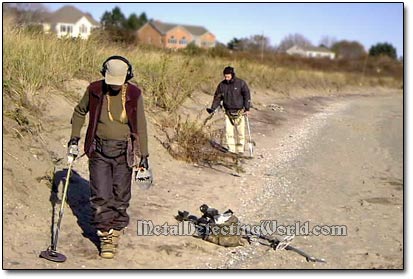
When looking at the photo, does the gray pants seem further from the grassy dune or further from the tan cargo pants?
the tan cargo pants

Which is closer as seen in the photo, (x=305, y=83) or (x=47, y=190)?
(x=47, y=190)

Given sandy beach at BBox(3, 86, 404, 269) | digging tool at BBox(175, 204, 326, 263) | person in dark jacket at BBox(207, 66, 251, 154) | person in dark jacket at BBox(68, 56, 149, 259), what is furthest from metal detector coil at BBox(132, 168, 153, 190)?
person in dark jacket at BBox(207, 66, 251, 154)

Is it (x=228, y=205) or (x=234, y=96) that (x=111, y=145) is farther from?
(x=234, y=96)

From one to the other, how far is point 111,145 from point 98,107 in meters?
0.41

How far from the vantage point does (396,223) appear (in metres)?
8.27

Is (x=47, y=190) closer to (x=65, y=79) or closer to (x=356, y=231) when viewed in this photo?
(x=356, y=231)

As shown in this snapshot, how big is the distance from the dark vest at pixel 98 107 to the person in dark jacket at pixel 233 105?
5.99 metres

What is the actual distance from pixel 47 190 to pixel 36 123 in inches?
79.2

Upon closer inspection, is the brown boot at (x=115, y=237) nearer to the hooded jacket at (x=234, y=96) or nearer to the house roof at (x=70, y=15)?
the hooded jacket at (x=234, y=96)

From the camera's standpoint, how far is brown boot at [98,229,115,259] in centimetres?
639

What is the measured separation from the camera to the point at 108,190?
6461 millimetres

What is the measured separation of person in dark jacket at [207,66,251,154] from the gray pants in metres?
6.02

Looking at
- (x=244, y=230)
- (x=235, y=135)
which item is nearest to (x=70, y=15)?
(x=235, y=135)

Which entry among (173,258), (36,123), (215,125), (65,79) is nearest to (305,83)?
(215,125)
